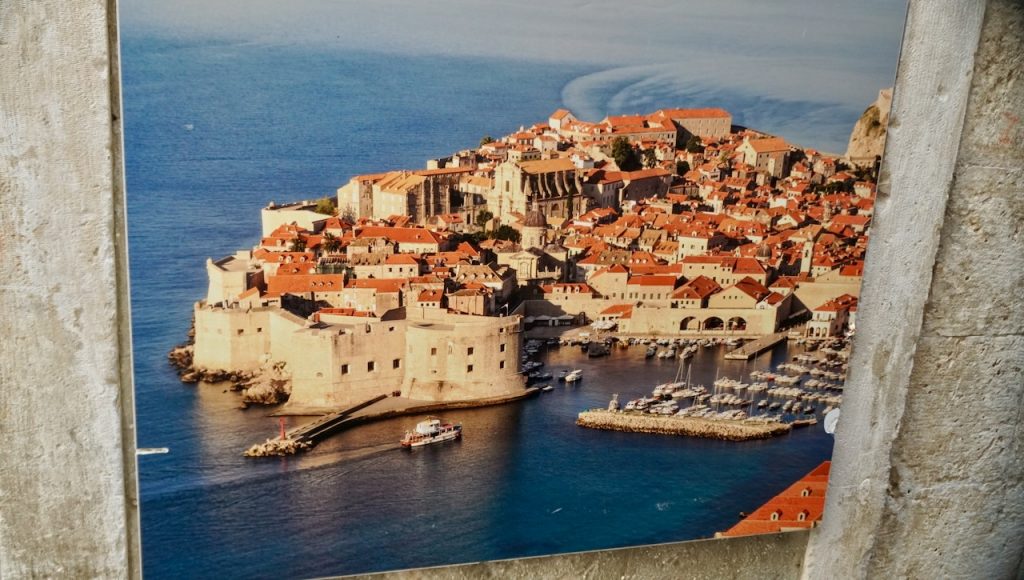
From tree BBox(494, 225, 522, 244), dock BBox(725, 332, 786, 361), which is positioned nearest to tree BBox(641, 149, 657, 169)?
tree BBox(494, 225, 522, 244)

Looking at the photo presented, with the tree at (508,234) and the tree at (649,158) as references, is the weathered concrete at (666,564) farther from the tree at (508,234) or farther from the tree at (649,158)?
the tree at (649,158)

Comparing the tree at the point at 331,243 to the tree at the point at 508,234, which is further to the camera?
the tree at the point at 508,234

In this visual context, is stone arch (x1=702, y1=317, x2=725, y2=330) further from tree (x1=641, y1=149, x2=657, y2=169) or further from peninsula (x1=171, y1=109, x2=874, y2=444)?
tree (x1=641, y1=149, x2=657, y2=169)

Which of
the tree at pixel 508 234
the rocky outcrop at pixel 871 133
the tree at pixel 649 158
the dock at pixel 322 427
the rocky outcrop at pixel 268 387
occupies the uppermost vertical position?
the rocky outcrop at pixel 871 133

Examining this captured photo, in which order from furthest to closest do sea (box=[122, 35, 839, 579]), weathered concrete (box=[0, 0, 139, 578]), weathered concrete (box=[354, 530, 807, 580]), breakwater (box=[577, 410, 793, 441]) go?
breakwater (box=[577, 410, 793, 441]) → weathered concrete (box=[354, 530, 807, 580]) → sea (box=[122, 35, 839, 579]) → weathered concrete (box=[0, 0, 139, 578])

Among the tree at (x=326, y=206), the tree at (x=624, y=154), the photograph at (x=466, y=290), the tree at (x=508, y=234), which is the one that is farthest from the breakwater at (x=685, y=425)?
the tree at (x=326, y=206)

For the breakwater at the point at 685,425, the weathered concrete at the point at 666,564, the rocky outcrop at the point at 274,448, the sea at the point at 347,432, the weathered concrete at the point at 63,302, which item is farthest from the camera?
the breakwater at the point at 685,425

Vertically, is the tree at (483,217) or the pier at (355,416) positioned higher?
the tree at (483,217)
